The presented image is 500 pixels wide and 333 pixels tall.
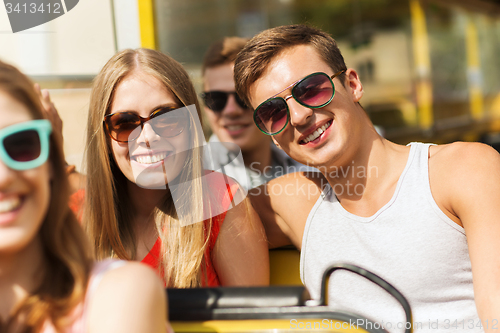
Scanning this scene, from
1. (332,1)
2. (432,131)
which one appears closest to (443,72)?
(432,131)

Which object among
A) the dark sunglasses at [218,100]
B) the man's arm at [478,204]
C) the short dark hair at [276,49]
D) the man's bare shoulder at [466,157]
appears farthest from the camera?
the dark sunglasses at [218,100]

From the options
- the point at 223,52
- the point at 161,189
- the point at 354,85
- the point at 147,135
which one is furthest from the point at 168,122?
the point at 223,52

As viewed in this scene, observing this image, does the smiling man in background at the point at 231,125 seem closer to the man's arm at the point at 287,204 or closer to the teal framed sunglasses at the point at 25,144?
the man's arm at the point at 287,204

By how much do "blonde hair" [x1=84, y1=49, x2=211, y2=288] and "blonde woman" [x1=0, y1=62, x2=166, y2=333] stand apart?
641 mm

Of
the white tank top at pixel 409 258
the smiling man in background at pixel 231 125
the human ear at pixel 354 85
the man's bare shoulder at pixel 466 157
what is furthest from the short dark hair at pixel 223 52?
the man's bare shoulder at pixel 466 157

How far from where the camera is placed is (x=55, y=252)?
2.76 ft

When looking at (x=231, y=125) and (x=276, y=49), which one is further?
(x=231, y=125)

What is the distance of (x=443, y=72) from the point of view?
9109mm

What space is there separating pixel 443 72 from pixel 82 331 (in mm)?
9604

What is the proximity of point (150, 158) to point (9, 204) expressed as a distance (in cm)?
74

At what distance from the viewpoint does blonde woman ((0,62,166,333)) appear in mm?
763

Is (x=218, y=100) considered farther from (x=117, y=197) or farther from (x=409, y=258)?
(x=409, y=258)

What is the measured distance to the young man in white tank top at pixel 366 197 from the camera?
1.28 m

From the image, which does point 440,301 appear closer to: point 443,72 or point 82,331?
point 82,331
